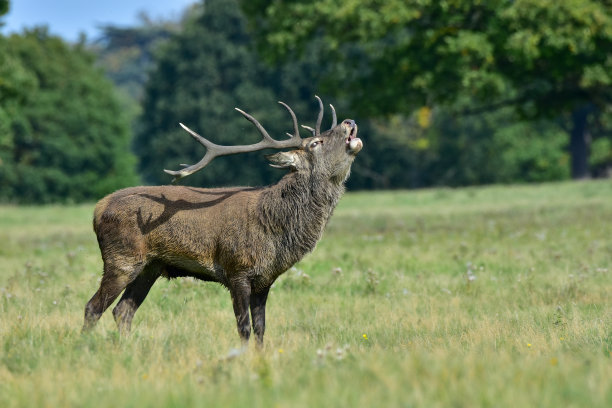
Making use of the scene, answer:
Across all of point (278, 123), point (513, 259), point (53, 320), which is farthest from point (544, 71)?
point (278, 123)

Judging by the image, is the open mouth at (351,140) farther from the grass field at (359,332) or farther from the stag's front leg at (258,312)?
the grass field at (359,332)

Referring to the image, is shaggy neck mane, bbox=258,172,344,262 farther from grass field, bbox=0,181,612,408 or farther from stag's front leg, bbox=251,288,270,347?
Result: grass field, bbox=0,181,612,408

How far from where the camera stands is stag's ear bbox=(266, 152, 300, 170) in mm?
7574

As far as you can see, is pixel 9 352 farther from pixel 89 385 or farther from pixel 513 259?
pixel 513 259

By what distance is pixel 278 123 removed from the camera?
162 ft

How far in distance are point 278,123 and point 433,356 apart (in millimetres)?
44419

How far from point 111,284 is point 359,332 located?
232 cm

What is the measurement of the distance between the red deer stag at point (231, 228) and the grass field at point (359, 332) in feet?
1.63

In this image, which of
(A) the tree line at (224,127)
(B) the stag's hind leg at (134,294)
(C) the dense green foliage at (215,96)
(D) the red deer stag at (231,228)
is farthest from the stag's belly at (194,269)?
(C) the dense green foliage at (215,96)

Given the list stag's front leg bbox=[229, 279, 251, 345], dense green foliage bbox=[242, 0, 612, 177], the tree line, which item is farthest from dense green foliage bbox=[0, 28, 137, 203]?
stag's front leg bbox=[229, 279, 251, 345]

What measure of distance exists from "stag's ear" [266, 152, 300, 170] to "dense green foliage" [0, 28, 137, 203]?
4194 cm

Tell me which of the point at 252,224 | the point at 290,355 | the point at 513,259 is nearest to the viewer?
the point at 290,355

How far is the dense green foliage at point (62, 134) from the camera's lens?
1891 inches

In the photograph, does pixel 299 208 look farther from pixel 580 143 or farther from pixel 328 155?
pixel 580 143
